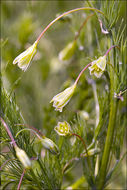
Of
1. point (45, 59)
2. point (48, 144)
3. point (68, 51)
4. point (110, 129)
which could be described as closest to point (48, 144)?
point (48, 144)

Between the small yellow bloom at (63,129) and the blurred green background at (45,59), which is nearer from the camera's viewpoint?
the small yellow bloom at (63,129)

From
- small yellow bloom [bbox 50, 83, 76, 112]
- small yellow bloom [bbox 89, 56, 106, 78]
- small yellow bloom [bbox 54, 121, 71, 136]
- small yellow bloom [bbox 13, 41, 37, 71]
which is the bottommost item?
small yellow bloom [bbox 54, 121, 71, 136]

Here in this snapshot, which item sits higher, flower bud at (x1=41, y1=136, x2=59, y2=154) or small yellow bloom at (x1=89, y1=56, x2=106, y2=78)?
small yellow bloom at (x1=89, y1=56, x2=106, y2=78)

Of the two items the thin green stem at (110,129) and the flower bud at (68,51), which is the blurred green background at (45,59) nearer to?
the flower bud at (68,51)

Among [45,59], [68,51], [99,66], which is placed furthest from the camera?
[45,59]

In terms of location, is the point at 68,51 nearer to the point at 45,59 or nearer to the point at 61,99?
the point at 61,99

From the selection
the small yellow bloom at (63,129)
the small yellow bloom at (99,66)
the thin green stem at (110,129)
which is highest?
the small yellow bloom at (99,66)

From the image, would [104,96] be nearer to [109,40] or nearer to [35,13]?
[109,40]

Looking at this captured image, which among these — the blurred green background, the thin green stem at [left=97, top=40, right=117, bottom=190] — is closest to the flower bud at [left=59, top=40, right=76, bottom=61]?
the blurred green background

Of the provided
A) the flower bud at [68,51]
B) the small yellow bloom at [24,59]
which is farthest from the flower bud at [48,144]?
Answer: the flower bud at [68,51]

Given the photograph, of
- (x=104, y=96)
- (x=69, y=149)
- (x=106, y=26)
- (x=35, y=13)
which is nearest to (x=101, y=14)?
(x=106, y=26)

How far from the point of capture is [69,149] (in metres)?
0.48

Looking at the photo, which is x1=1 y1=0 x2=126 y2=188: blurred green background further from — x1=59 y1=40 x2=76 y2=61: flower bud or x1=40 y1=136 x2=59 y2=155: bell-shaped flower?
x1=40 y1=136 x2=59 y2=155: bell-shaped flower

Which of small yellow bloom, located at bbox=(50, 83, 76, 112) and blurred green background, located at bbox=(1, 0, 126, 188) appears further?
blurred green background, located at bbox=(1, 0, 126, 188)
